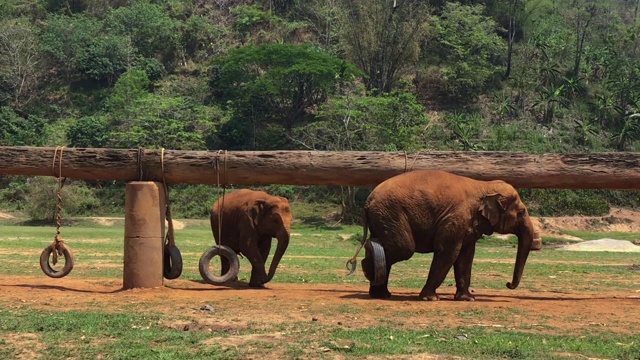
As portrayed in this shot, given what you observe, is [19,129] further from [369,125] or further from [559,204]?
[559,204]

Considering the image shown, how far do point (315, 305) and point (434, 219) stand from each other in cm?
261

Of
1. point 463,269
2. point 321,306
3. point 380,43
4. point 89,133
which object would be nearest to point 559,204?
point 380,43

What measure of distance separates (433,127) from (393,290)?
57656 millimetres

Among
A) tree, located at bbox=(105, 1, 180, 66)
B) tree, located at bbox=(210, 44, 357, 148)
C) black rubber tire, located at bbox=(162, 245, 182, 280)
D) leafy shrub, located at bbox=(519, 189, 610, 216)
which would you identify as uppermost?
tree, located at bbox=(105, 1, 180, 66)

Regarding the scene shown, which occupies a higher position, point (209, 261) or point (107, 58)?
point (107, 58)

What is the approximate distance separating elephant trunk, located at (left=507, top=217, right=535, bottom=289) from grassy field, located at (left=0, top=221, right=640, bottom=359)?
51cm

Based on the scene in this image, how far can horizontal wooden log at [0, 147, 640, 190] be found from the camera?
1534 centimetres

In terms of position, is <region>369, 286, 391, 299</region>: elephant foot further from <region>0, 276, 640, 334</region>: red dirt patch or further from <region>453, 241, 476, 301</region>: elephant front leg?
<region>453, 241, 476, 301</region>: elephant front leg

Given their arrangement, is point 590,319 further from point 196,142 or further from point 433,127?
point 433,127

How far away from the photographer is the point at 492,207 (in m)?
14.3

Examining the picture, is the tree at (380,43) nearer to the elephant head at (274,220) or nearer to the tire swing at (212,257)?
the elephant head at (274,220)

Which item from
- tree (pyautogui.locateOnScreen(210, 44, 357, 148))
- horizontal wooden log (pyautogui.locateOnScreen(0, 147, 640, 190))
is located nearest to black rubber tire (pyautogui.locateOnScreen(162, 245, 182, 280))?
horizontal wooden log (pyautogui.locateOnScreen(0, 147, 640, 190))

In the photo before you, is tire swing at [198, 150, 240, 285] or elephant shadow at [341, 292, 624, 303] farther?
tire swing at [198, 150, 240, 285]

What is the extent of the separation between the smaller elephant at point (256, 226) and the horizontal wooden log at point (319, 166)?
1.14 metres
